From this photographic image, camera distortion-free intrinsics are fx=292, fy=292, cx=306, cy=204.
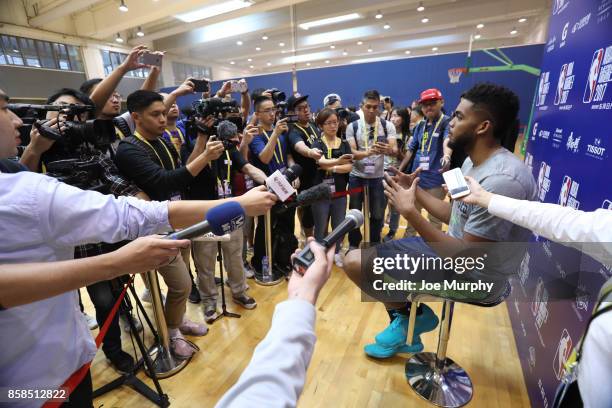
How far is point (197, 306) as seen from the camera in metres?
2.61

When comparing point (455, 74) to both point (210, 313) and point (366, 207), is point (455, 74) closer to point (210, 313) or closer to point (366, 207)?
point (366, 207)

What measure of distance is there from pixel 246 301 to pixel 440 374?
5.11 feet

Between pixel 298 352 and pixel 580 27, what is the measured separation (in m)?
2.18

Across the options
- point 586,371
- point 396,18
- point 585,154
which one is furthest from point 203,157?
point 396,18

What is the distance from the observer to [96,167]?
140 centimetres

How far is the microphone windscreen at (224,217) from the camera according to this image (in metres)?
0.86

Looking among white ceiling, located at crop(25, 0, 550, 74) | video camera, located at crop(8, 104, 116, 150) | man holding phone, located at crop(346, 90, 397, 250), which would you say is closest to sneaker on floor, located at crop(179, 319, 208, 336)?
video camera, located at crop(8, 104, 116, 150)

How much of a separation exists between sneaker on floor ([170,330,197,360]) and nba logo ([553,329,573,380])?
2.09m

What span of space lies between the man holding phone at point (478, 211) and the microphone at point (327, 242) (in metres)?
0.65

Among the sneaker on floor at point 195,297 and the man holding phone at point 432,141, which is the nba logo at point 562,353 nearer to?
the man holding phone at point 432,141

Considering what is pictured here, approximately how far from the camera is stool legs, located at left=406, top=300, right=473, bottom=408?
65.0 inches

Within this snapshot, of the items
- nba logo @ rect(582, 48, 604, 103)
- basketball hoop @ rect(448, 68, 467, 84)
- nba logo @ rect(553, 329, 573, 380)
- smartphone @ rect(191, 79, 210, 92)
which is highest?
basketball hoop @ rect(448, 68, 467, 84)

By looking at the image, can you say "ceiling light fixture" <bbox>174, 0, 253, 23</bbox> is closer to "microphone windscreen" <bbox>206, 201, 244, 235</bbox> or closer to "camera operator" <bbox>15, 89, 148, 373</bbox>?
"camera operator" <bbox>15, 89, 148, 373</bbox>

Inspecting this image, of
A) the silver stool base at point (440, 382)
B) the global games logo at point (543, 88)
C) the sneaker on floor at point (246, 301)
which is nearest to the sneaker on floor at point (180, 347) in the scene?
the sneaker on floor at point (246, 301)
